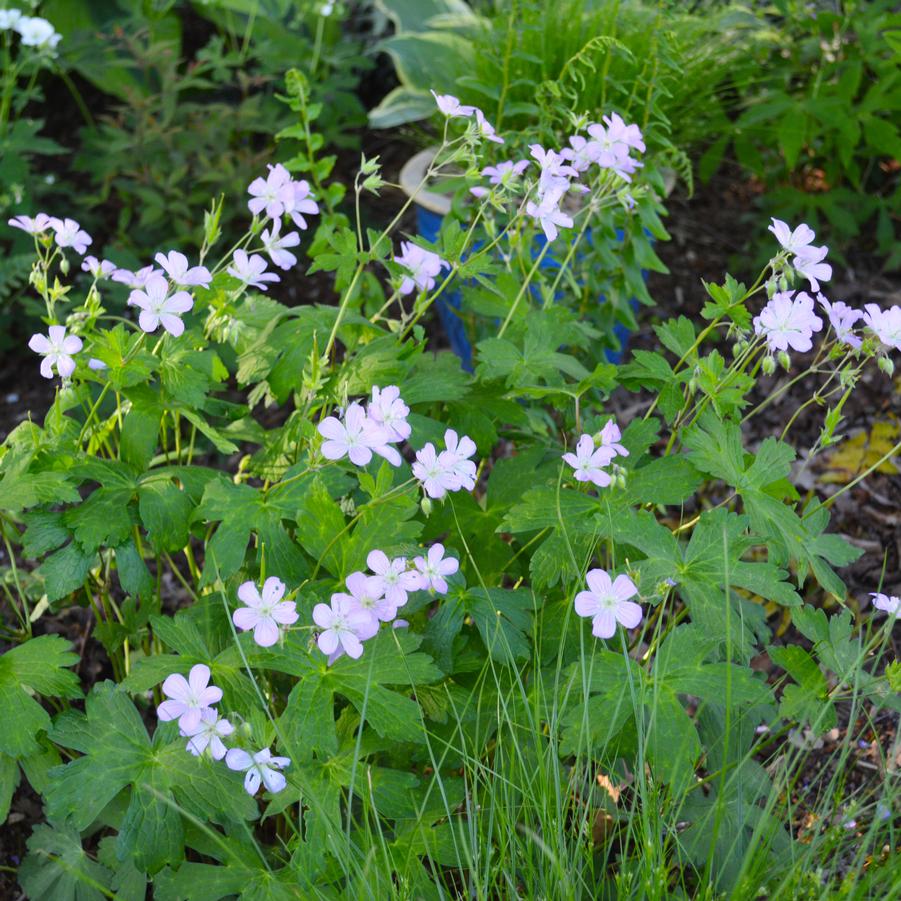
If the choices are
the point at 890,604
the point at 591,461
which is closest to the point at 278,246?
the point at 591,461

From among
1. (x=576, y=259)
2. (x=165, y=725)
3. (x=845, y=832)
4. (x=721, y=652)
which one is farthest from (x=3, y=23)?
(x=845, y=832)

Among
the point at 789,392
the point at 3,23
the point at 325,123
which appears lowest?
the point at 789,392

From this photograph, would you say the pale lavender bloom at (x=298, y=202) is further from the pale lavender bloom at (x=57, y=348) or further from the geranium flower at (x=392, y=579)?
the geranium flower at (x=392, y=579)

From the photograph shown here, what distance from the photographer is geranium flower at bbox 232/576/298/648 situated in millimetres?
1296

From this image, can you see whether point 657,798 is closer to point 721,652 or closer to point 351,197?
point 721,652

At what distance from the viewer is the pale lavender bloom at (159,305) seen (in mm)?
1476

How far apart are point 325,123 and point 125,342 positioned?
2017mm

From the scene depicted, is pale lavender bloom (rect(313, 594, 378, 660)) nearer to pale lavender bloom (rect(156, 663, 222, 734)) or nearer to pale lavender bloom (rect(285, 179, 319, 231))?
pale lavender bloom (rect(156, 663, 222, 734))

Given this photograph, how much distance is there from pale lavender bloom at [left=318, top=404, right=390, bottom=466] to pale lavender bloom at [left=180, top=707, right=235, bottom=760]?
33 centimetres

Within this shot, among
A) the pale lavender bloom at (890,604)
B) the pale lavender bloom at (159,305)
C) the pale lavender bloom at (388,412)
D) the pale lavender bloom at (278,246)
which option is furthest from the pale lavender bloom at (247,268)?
Answer: the pale lavender bloom at (890,604)

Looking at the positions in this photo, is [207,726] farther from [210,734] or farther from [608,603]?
[608,603]

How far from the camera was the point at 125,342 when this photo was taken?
62.4 inches

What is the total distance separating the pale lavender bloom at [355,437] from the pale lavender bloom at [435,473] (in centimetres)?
6

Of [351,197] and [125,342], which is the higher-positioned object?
[125,342]
